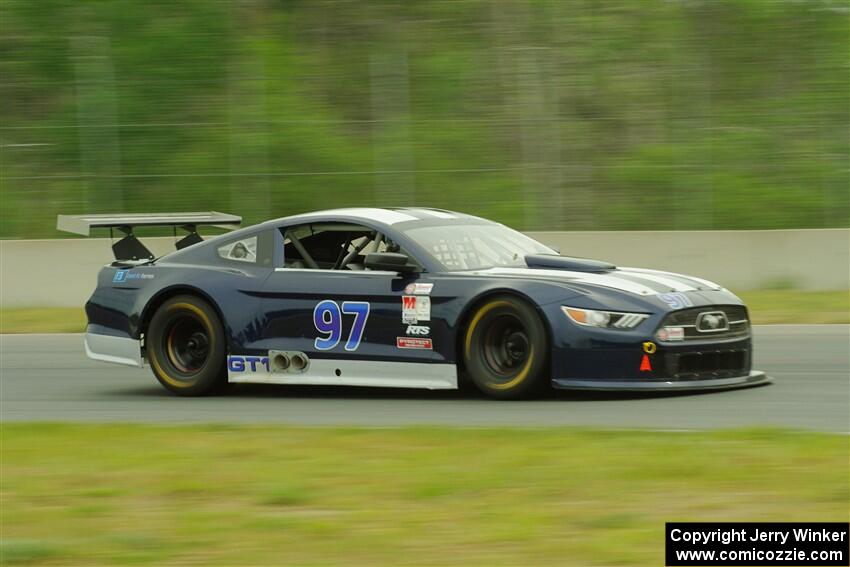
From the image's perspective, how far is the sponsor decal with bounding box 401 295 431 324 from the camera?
371 inches

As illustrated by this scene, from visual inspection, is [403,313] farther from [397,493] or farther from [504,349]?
[397,493]

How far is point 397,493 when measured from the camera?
6242mm

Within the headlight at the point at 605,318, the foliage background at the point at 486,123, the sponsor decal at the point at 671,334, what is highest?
the foliage background at the point at 486,123

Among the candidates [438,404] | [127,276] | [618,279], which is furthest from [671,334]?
[127,276]

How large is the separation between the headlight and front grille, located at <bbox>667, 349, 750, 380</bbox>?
1.09 ft

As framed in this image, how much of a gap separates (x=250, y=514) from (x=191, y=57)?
1732cm

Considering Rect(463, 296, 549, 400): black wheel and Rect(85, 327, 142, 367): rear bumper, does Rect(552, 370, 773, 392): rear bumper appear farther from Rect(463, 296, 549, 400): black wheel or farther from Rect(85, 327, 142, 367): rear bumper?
Rect(85, 327, 142, 367): rear bumper

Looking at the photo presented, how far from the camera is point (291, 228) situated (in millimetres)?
10367

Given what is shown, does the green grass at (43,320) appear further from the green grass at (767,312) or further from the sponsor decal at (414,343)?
the sponsor decal at (414,343)

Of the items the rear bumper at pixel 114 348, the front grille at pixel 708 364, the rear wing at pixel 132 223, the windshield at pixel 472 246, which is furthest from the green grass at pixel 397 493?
the rear wing at pixel 132 223

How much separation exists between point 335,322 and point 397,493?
362cm

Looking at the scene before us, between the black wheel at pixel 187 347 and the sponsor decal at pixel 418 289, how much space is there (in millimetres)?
1565

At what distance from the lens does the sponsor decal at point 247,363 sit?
10.0 meters

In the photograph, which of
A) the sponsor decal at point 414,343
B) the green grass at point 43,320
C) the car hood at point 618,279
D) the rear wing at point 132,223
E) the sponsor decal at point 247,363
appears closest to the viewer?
the car hood at point 618,279
